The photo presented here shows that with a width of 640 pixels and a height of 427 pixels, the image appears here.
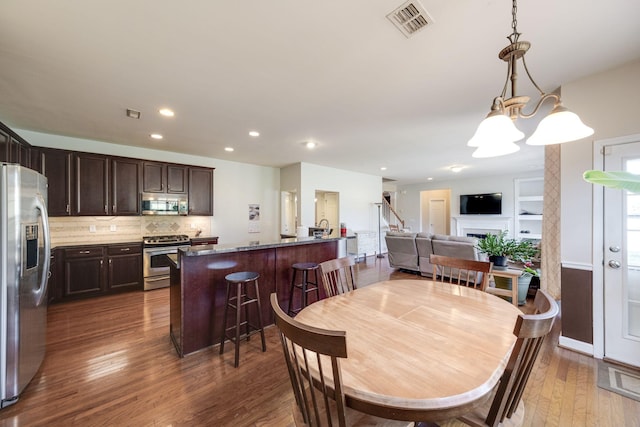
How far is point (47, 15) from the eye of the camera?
5.15 ft

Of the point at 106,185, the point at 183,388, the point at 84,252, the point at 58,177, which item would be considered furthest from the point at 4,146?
the point at 183,388

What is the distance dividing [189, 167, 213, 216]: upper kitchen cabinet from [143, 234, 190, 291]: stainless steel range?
0.80 metres

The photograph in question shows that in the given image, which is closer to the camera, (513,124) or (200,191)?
(513,124)

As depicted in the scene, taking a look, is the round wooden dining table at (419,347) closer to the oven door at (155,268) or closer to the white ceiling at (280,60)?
the white ceiling at (280,60)

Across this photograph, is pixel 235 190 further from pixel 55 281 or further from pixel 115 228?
pixel 55 281

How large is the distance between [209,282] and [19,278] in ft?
4.30

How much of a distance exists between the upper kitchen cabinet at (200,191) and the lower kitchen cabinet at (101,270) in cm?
119

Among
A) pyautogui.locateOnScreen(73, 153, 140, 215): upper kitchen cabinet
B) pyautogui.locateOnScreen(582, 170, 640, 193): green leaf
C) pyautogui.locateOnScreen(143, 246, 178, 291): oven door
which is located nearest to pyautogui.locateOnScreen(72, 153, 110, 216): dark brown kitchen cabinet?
pyautogui.locateOnScreen(73, 153, 140, 215): upper kitchen cabinet

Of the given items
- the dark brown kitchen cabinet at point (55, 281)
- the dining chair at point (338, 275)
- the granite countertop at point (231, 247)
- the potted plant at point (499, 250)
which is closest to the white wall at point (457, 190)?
the potted plant at point (499, 250)

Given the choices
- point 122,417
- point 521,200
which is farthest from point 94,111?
point 521,200

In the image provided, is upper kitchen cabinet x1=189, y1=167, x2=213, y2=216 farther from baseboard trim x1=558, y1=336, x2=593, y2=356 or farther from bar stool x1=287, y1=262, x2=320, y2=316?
baseboard trim x1=558, y1=336, x2=593, y2=356

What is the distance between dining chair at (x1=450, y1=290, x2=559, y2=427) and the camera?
839mm

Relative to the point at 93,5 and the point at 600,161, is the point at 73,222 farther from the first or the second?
the point at 600,161

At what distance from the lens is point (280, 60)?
2.03m
